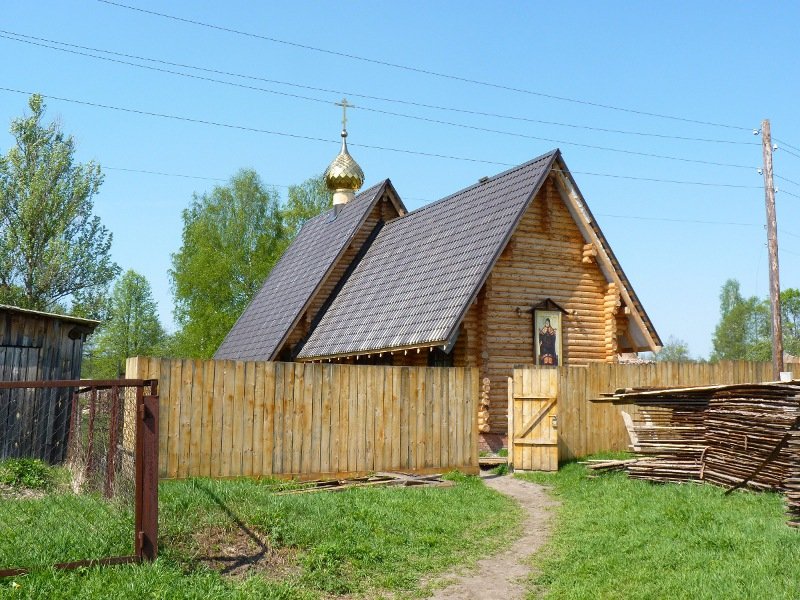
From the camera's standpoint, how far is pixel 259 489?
1052 cm

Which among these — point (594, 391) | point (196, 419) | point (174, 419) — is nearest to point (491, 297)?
point (594, 391)

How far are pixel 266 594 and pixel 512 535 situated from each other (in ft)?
13.3

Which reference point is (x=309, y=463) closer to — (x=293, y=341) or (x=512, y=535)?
(x=512, y=535)

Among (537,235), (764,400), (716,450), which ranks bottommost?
(716,450)

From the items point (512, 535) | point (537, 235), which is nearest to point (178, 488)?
point (512, 535)

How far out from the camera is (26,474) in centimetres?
1238

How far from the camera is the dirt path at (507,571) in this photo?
764 cm

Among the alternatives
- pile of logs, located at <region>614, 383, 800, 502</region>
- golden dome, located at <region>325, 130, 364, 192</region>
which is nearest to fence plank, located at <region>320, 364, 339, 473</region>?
pile of logs, located at <region>614, 383, 800, 502</region>

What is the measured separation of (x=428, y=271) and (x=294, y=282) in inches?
314

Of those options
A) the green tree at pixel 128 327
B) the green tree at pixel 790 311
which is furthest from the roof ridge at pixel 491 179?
the green tree at pixel 790 311

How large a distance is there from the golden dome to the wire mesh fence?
17.5 meters

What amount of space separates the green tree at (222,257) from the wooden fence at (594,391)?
33.6 metres

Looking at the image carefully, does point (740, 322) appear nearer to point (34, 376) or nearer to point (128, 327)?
point (128, 327)

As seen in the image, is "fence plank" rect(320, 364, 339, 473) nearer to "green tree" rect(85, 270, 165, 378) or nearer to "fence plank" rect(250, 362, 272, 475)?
"fence plank" rect(250, 362, 272, 475)
